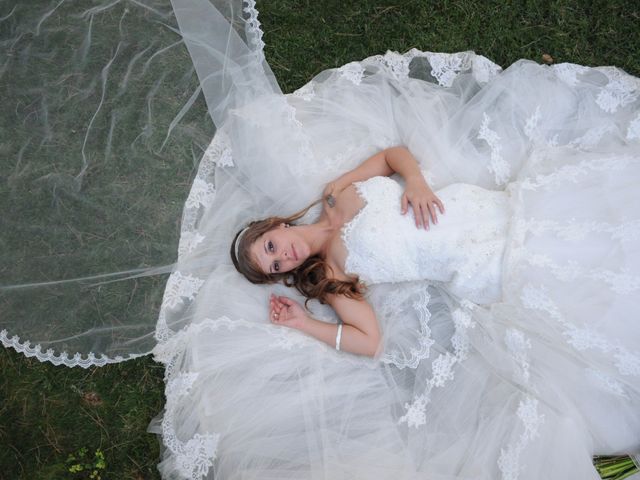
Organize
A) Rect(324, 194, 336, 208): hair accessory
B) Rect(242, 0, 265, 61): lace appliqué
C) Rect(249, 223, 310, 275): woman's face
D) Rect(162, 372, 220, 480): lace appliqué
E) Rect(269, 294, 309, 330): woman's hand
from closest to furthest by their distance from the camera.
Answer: Rect(162, 372, 220, 480): lace appliqué
Rect(249, 223, 310, 275): woman's face
Rect(269, 294, 309, 330): woman's hand
Rect(324, 194, 336, 208): hair accessory
Rect(242, 0, 265, 61): lace appliqué

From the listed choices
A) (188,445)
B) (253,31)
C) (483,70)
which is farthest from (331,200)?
(188,445)

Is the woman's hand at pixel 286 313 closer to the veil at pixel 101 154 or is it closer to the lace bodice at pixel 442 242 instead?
the lace bodice at pixel 442 242

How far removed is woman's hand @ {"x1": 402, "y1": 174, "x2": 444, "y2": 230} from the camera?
3535 mm

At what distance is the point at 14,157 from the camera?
3736 mm

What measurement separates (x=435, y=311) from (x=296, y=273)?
962 mm

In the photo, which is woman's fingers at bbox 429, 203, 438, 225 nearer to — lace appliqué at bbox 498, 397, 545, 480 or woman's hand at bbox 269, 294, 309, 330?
woman's hand at bbox 269, 294, 309, 330

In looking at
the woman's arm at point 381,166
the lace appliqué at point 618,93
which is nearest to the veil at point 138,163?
the woman's arm at point 381,166

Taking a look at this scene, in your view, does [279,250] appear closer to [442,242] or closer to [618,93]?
[442,242]

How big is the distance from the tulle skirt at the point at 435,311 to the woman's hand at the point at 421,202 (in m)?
0.27

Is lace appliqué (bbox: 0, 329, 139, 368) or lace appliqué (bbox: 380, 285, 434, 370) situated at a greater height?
lace appliqué (bbox: 380, 285, 434, 370)

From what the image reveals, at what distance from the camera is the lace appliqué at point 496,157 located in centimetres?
381

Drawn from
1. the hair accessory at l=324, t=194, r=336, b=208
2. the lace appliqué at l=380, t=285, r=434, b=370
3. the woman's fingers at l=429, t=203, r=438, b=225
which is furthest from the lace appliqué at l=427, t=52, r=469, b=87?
the lace appliqué at l=380, t=285, r=434, b=370

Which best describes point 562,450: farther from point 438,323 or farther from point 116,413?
point 116,413

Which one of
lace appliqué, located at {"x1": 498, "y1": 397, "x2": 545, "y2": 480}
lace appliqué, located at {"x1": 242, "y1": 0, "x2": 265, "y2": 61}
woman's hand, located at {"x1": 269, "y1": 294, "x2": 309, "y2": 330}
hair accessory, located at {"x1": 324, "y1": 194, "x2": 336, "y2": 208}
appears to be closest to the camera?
lace appliqué, located at {"x1": 498, "y1": 397, "x2": 545, "y2": 480}
